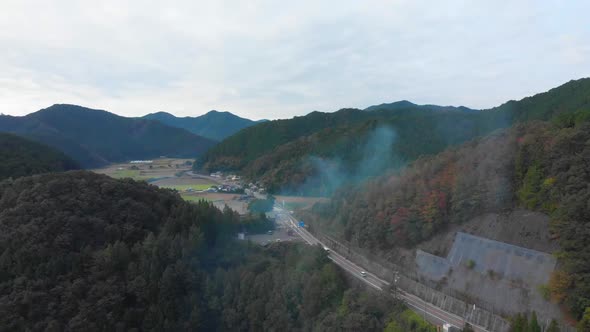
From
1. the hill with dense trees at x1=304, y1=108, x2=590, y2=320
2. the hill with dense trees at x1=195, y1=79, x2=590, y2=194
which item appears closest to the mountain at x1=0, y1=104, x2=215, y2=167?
the hill with dense trees at x1=195, y1=79, x2=590, y2=194

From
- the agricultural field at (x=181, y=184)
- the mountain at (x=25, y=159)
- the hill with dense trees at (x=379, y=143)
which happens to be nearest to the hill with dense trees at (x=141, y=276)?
the mountain at (x=25, y=159)

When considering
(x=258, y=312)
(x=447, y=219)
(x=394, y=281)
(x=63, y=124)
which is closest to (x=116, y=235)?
(x=258, y=312)

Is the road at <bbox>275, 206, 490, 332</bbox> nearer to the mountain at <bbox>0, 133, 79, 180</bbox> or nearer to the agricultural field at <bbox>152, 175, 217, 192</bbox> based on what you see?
the agricultural field at <bbox>152, 175, 217, 192</bbox>

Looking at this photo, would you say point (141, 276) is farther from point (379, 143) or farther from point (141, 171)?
point (141, 171)

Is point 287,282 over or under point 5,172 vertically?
under

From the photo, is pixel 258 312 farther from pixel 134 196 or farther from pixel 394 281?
pixel 134 196

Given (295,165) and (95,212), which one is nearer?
(95,212)

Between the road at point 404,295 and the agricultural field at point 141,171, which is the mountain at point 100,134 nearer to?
the agricultural field at point 141,171
